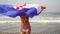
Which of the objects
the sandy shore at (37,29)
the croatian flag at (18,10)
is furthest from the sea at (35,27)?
the croatian flag at (18,10)

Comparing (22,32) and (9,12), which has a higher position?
(9,12)

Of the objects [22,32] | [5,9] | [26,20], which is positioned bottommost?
[22,32]

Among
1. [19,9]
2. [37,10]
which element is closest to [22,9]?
[19,9]

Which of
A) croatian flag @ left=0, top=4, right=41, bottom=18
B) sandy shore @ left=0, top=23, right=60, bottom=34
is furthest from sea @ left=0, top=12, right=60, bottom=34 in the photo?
croatian flag @ left=0, top=4, right=41, bottom=18

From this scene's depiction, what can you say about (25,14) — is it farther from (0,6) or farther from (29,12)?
(0,6)

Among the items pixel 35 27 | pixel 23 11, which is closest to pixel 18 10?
pixel 23 11

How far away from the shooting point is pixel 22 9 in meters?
6.49

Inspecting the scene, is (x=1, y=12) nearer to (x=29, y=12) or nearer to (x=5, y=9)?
(x=5, y=9)

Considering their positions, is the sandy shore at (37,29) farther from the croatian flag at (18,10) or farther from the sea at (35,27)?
the croatian flag at (18,10)

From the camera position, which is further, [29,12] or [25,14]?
[25,14]

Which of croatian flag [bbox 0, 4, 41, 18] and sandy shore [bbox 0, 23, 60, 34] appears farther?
sandy shore [bbox 0, 23, 60, 34]

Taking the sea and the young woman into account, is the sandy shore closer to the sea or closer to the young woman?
the sea

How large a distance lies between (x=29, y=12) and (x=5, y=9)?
3.39 ft

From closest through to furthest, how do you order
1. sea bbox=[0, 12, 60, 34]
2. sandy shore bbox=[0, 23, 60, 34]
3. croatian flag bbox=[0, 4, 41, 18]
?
croatian flag bbox=[0, 4, 41, 18] < sandy shore bbox=[0, 23, 60, 34] < sea bbox=[0, 12, 60, 34]
